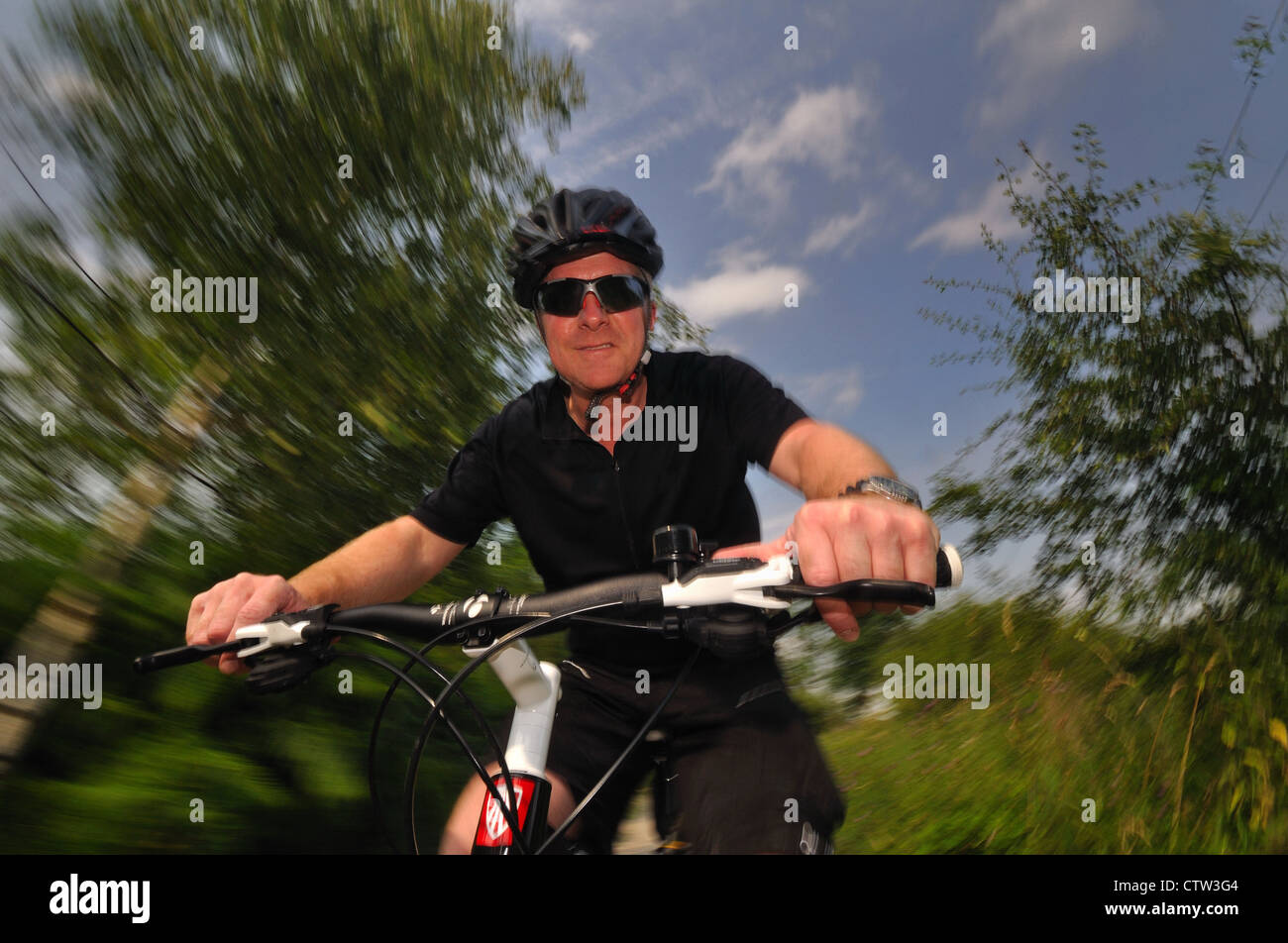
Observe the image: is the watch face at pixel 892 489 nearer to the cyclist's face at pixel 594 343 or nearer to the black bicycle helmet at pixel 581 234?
the cyclist's face at pixel 594 343

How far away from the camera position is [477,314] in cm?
630

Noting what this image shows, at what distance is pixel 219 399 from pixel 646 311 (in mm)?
3062

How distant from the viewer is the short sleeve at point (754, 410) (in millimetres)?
2302

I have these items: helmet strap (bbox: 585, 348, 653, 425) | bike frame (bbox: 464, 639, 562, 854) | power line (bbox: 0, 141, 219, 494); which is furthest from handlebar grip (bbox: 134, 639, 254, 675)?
power line (bbox: 0, 141, 219, 494)

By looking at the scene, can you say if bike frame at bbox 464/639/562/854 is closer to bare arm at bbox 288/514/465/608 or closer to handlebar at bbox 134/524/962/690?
handlebar at bbox 134/524/962/690

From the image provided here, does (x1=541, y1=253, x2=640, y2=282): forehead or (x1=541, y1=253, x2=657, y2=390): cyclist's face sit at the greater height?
(x1=541, y1=253, x2=640, y2=282): forehead

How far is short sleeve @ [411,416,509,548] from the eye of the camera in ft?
8.19

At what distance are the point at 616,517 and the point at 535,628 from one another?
0.95m

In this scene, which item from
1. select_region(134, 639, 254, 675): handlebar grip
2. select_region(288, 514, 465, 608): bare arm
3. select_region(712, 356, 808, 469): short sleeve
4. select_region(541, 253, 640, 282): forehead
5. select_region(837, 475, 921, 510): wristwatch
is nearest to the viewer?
select_region(837, 475, 921, 510): wristwatch

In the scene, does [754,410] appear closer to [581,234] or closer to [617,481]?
[617,481]

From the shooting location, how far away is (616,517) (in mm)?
2332

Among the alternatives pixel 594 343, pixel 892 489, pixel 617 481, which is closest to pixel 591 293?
pixel 594 343

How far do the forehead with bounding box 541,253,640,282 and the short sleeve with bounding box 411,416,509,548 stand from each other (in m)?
0.54

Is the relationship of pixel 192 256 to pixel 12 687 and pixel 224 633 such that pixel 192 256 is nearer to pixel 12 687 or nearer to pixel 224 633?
pixel 12 687
